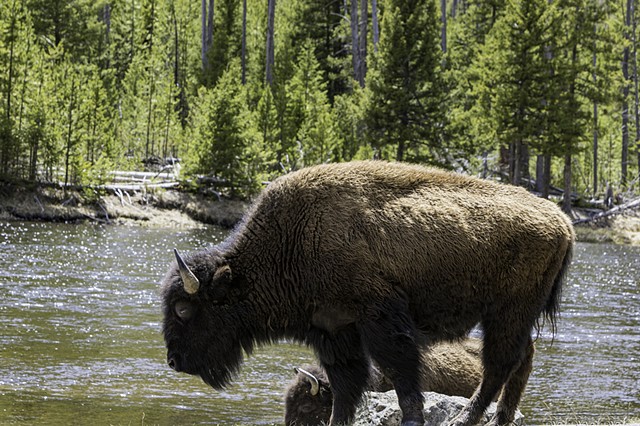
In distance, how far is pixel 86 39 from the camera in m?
59.5

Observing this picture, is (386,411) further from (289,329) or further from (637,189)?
(637,189)

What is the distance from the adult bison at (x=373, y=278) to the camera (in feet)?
22.0

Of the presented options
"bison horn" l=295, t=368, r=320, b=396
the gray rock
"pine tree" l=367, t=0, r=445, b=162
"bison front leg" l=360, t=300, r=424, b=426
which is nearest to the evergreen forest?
"pine tree" l=367, t=0, r=445, b=162

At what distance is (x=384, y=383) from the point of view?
31.8 ft

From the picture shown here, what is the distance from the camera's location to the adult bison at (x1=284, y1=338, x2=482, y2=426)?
9.22 meters

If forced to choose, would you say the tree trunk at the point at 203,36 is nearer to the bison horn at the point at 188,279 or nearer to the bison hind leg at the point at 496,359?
the bison horn at the point at 188,279

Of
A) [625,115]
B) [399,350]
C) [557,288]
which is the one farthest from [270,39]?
[399,350]

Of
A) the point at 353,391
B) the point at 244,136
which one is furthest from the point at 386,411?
the point at 244,136

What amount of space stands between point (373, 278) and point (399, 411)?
1.69 metres

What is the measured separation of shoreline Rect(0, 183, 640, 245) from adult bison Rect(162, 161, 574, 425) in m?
25.8

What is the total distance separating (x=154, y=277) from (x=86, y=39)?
1631 inches

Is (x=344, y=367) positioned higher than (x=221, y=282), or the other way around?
(x=221, y=282)

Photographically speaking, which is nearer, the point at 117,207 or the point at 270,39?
the point at 117,207

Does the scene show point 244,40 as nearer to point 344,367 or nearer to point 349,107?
point 349,107
